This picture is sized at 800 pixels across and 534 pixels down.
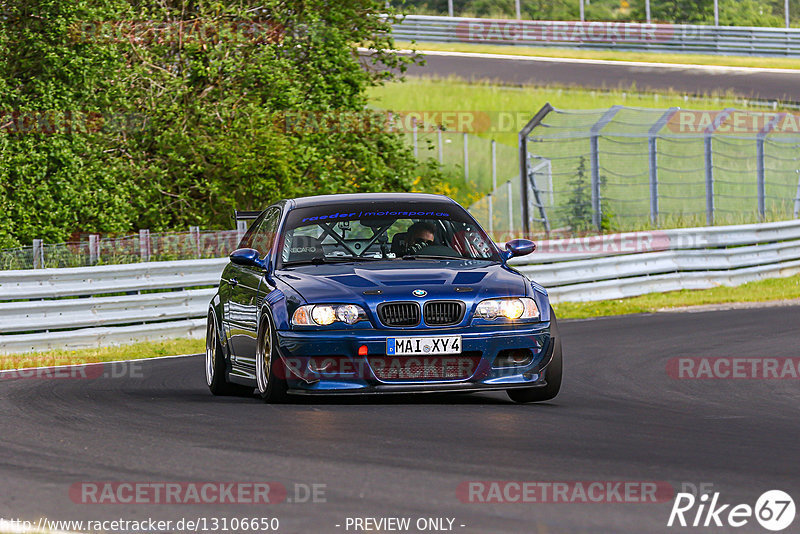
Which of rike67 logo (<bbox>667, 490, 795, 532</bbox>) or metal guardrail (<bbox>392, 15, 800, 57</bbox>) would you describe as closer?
rike67 logo (<bbox>667, 490, 795, 532</bbox>)

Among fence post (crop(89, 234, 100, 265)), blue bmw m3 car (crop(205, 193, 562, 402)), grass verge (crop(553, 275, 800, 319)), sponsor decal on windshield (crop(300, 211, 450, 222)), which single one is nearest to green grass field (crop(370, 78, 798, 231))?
grass verge (crop(553, 275, 800, 319))

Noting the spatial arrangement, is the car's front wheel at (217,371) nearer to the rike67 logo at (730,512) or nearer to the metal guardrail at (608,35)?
the rike67 logo at (730,512)

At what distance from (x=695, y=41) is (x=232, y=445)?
137 feet

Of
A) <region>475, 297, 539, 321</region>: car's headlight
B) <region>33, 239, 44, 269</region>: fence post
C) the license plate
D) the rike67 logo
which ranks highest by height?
<region>475, 297, 539, 321</region>: car's headlight

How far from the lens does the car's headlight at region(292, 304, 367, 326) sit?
943cm

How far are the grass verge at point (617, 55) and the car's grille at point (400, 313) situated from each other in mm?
36641

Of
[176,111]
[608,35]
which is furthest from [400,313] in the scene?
[608,35]

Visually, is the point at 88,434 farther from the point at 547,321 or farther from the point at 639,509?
the point at 639,509

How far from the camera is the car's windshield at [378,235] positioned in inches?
418

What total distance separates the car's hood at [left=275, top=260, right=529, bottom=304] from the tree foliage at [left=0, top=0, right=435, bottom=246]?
1212cm

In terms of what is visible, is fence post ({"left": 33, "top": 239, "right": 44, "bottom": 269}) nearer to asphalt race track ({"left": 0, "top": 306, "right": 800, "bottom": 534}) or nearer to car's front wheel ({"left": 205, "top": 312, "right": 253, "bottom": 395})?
asphalt race track ({"left": 0, "top": 306, "right": 800, "bottom": 534})

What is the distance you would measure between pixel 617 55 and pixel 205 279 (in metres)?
31.9

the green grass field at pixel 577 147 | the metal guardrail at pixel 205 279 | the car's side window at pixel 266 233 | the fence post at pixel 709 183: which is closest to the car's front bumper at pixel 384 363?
the car's side window at pixel 266 233

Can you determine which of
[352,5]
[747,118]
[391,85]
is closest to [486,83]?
[391,85]
